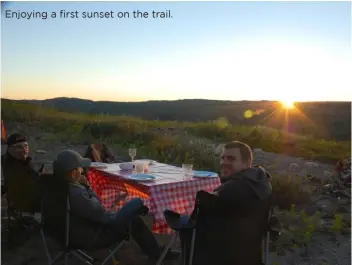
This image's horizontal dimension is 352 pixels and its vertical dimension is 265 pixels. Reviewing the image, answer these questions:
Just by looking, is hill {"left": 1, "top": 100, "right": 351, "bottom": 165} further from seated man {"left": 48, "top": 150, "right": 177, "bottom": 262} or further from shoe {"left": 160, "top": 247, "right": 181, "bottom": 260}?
seated man {"left": 48, "top": 150, "right": 177, "bottom": 262}

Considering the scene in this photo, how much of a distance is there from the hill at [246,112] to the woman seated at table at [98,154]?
21653 millimetres

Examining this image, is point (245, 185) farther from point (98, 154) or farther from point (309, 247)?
point (98, 154)

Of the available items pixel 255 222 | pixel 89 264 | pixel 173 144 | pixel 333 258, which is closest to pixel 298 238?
pixel 333 258

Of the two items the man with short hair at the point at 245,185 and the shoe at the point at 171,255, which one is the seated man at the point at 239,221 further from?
the shoe at the point at 171,255

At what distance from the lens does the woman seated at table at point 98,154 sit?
16.6 feet

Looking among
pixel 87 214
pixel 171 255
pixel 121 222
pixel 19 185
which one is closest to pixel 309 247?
pixel 171 255

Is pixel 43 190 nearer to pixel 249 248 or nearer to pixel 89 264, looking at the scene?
pixel 89 264

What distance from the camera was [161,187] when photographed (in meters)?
3.28

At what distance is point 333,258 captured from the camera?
3.91 meters

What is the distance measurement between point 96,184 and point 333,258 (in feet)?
8.72

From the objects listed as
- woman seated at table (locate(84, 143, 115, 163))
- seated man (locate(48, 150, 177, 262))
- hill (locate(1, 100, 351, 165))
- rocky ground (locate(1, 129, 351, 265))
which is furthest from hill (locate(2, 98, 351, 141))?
seated man (locate(48, 150, 177, 262))

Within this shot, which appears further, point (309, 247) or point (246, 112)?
point (246, 112)

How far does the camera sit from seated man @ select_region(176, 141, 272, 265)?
2465 millimetres

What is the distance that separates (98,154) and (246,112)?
130 feet
